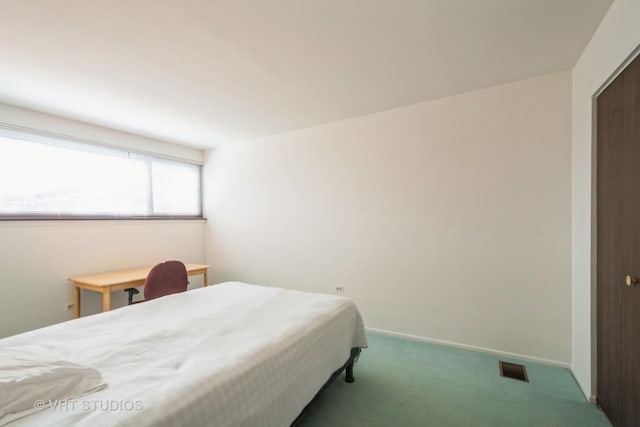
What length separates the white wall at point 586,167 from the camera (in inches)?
61.8

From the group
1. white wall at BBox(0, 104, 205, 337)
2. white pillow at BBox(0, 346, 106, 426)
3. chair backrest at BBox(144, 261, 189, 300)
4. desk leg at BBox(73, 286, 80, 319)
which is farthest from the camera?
desk leg at BBox(73, 286, 80, 319)

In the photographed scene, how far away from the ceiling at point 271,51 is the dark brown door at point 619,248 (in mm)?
592

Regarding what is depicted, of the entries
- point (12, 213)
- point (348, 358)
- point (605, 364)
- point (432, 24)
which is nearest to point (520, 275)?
point (605, 364)

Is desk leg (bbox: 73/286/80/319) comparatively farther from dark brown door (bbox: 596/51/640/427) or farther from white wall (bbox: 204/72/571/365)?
dark brown door (bbox: 596/51/640/427)

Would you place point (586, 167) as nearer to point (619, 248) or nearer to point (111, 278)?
point (619, 248)

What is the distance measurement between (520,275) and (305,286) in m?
2.28

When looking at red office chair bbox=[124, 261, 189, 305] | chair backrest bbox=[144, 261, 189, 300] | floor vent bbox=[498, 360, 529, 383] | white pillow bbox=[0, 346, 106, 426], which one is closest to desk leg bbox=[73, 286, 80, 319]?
red office chair bbox=[124, 261, 189, 305]

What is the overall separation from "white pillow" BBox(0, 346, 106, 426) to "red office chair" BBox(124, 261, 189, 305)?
1793mm

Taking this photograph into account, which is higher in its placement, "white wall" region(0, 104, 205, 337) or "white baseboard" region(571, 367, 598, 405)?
"white wall" region(0, 104, 205, 337)

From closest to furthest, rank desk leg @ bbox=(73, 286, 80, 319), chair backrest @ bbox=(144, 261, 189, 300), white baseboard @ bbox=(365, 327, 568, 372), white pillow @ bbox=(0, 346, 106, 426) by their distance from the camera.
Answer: white pillow @ bbox=(0, 346, 106, 426), white baseboard @ bbox=(365, 327, 568, 372), chair backrest @ bbox=(144, 261, 189, 300), desk leg @ bbox=(73, 286, 80, 319)

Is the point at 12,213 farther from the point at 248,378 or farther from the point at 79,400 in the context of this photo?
the point at 248,378

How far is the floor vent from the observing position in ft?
7.27

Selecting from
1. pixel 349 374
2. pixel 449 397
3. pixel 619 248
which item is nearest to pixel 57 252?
pixel 349 374

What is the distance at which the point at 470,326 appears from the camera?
2.69m
